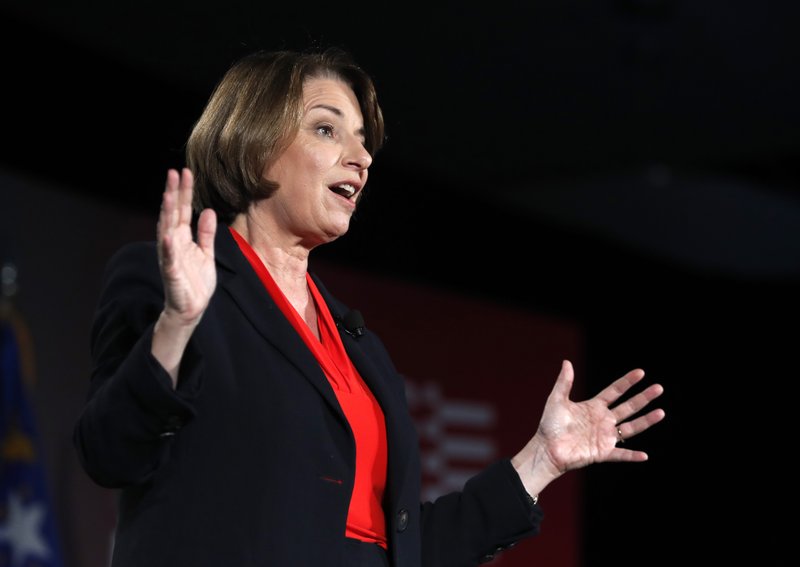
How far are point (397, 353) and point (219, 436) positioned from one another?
13.1ft

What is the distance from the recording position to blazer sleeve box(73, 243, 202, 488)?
1.25 meters

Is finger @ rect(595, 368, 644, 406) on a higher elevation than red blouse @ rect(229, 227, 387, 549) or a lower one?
higher

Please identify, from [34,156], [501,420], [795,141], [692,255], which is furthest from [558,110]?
[692,255]

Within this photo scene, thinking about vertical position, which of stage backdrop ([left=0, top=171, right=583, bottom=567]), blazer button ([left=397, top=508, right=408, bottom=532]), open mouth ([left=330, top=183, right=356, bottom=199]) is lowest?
blazer button ([left=397, top=508, right=408, bottom=532])

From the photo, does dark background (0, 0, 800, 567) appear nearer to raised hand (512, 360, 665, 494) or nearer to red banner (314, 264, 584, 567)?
red banner (314, 264, 584, 567)

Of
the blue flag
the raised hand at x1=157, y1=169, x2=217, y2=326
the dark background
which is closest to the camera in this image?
the raised hand at x1=157, y1=169, x2=217, y2=326

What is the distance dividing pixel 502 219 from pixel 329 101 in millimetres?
4945

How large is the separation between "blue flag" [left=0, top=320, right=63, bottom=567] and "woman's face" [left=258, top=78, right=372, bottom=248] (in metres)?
2.31

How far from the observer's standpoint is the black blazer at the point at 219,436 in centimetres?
128

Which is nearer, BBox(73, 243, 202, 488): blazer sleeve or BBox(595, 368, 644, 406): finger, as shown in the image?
BBox(73, 243, 202, 488): blazer sleeve

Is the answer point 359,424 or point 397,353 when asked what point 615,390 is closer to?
point 359,424

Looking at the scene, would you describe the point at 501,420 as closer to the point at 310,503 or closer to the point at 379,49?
the point at 379,49

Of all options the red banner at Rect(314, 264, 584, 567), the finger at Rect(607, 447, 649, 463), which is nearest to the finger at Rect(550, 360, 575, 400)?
the finger at Rect(607, 447, 649, 463)

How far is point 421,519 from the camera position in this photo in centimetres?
176
